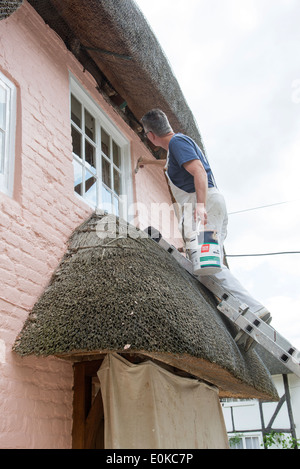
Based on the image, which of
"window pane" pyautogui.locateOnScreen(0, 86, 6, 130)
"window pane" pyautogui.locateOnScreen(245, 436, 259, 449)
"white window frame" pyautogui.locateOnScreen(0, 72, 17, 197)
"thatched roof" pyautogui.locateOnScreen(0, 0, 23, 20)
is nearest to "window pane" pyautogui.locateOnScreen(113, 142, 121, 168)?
"white window frame" pyautogui.locateOnScreen(0, 72, 17, 197)

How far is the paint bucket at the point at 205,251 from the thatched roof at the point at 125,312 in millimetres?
190

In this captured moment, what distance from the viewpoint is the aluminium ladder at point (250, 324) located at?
134 inches

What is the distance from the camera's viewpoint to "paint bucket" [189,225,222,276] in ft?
11.6

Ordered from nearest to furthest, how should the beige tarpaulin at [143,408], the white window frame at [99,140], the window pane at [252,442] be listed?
the beige tarpaulin at [143,408] < the white window frame at [99,140] < the window pane at [252,442]

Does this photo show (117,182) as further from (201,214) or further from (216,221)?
(201,214)

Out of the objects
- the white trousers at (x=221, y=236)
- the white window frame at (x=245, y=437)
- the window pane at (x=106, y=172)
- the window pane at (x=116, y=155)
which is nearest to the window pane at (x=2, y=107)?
the window pane at (x=106, y=172)

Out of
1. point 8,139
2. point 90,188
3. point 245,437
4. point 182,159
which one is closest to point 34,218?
point 8,139

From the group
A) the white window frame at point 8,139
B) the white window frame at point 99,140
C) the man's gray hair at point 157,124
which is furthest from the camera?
the white window frame at point 99,140

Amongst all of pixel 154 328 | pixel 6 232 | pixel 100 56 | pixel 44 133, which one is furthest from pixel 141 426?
pixel 100 56

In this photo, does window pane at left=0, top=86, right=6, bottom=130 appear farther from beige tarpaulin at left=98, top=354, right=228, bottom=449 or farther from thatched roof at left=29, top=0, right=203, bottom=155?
beige tarpaulin at left=98, top=354, right=228, bottom=449

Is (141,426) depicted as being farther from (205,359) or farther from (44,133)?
(44,133)

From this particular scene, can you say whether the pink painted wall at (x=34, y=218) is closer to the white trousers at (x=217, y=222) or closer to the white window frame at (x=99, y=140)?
the white window frame at (x=99, y=140)

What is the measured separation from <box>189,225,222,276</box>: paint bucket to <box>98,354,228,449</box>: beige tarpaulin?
0.86 meters
